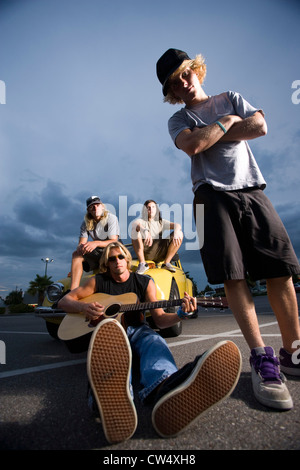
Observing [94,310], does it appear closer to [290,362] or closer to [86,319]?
[86,319]

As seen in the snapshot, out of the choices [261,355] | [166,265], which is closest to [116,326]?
[261,355]

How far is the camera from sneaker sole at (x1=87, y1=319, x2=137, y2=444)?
110 centimetres

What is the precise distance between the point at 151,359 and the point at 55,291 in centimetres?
272

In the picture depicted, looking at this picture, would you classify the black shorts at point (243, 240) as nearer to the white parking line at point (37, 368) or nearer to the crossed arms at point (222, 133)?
the crossed arms at point (222, 133)

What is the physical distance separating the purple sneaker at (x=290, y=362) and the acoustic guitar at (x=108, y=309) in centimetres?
54

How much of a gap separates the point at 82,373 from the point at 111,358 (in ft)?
4.09

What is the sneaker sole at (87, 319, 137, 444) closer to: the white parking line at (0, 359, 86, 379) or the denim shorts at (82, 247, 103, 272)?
the white parking line at (0, 359, 86, 379)

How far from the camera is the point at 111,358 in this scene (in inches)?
47.8

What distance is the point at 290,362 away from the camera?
1.84m

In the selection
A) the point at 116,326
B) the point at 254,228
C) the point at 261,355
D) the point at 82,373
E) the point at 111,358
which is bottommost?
the point at 82,373

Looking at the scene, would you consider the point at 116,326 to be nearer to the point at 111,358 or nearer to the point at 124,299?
the point at 111,358

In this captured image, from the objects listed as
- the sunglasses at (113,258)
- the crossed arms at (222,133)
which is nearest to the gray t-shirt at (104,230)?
the sunglasses at (113,258)

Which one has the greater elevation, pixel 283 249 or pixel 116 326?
pixel 283 249

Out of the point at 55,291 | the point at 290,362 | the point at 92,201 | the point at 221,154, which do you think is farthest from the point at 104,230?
the point at 290,362
